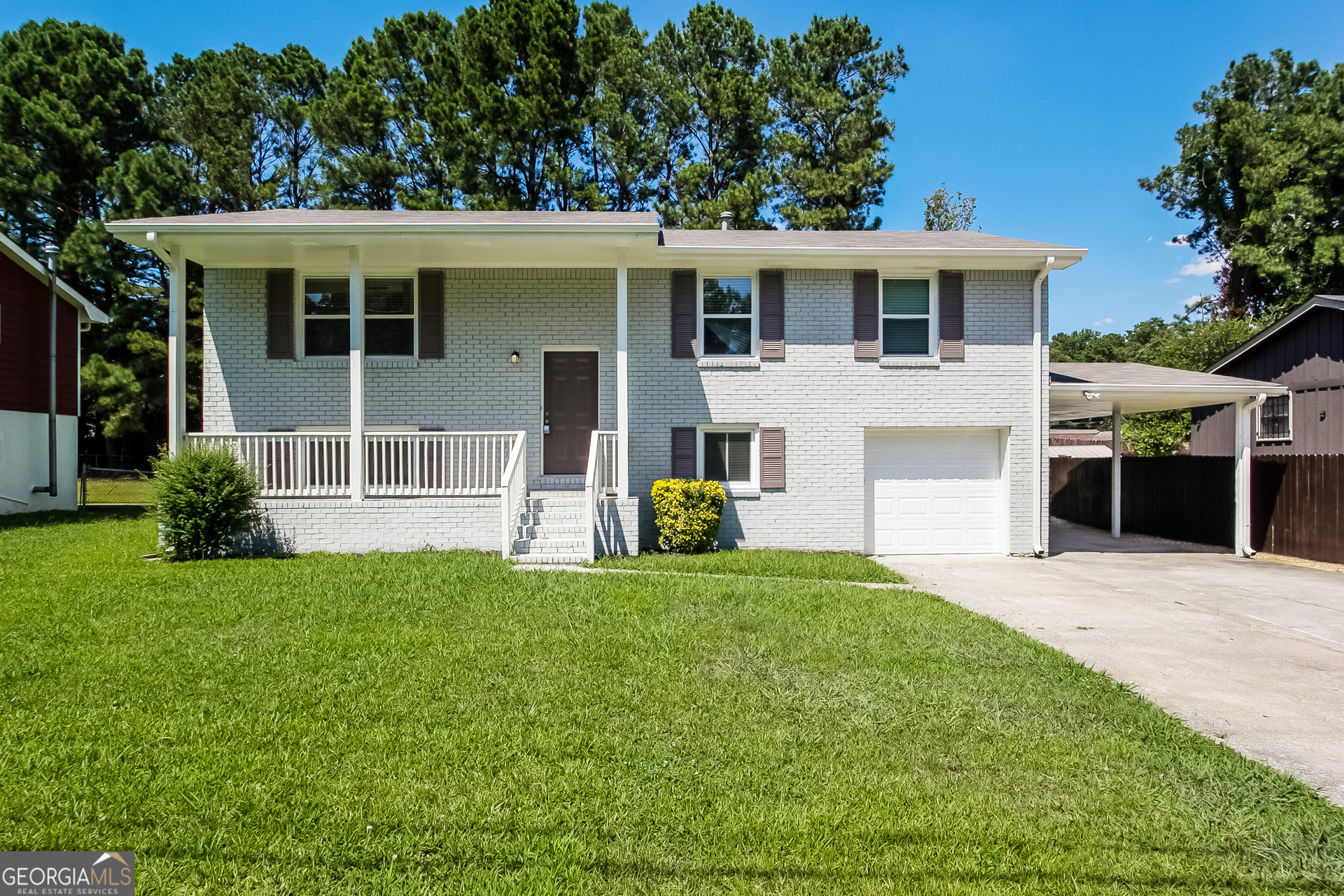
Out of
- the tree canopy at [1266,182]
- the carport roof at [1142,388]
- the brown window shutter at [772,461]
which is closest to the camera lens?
the brown window shutter at [772,461]

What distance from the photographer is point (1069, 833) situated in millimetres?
3021

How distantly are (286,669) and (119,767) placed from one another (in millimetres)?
1362

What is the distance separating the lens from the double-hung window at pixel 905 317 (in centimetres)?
1098

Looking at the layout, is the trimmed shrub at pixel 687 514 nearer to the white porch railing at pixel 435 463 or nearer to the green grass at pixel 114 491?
the white porch railing at pixel 435 463

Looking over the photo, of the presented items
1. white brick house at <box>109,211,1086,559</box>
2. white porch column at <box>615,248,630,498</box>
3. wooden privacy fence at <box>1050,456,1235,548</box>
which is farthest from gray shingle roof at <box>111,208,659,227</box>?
wooden privacy fence at <box>1050,456,1235,548</box>

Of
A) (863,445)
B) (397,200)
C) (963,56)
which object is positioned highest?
(963,56)

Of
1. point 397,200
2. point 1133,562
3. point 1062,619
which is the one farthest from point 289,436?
point 397,200

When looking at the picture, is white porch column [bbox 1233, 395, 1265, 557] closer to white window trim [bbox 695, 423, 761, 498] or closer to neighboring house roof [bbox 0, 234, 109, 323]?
white window trim [bbox 695, 423, 761, 498]

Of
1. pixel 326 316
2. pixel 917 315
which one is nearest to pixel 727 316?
pixel 917 315

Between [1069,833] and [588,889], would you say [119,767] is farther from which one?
[1069,833]

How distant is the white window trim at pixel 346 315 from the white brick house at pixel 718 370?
34 mm

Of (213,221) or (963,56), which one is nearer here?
(213,221)

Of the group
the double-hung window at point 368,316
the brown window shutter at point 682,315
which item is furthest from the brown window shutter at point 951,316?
the double-hung window at point 368,316

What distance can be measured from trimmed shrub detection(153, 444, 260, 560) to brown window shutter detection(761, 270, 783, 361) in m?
7.18
